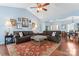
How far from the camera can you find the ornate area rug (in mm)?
2582

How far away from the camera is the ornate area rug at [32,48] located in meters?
2.58

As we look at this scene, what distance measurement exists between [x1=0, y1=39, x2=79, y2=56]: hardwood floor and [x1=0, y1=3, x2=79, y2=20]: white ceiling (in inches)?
22.8

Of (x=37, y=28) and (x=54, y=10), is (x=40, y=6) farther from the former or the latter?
(x=37, y=28)

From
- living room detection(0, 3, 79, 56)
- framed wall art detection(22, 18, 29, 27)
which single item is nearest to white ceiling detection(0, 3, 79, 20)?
living room detection(0, 3, 79, 56)

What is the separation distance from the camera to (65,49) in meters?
2.57

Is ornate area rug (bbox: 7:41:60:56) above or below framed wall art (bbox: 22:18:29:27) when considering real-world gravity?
below

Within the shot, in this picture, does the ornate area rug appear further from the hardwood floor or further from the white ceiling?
the white ceiling

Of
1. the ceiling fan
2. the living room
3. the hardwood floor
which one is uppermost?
the ceiling fan

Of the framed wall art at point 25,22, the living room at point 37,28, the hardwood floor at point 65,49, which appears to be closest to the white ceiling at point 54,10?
the living room at point 37,28

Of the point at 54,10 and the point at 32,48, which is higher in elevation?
the point at 54,10

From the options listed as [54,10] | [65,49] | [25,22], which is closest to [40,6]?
[54,10]

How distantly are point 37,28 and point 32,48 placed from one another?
455mm

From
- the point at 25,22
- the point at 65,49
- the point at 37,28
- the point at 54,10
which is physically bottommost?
the point at 65,49

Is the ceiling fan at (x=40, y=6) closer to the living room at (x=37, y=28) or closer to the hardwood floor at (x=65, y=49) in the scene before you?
the living room at (x=37, y=28)
